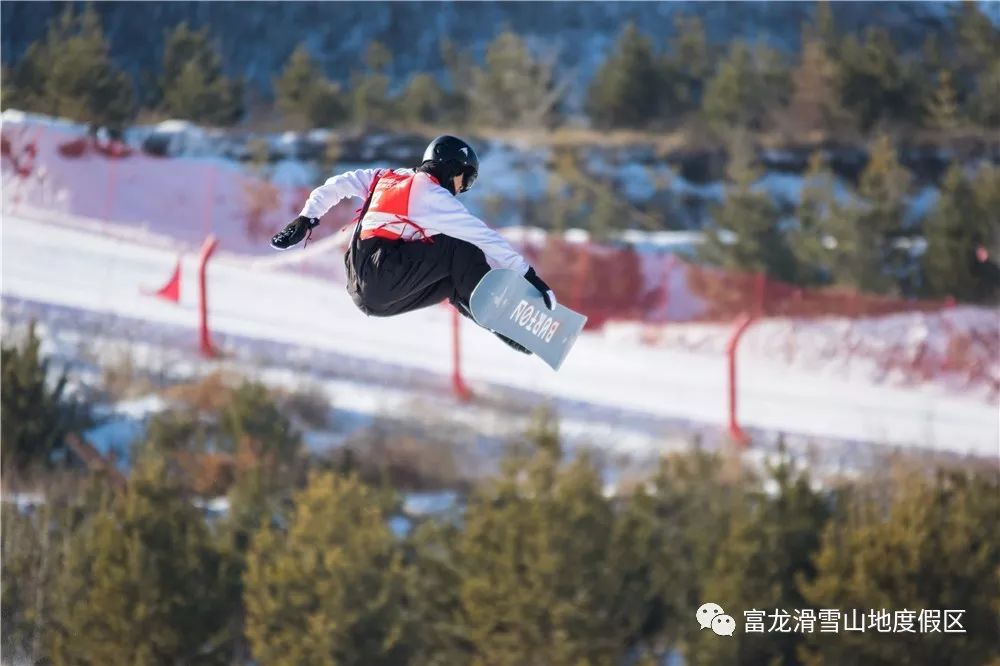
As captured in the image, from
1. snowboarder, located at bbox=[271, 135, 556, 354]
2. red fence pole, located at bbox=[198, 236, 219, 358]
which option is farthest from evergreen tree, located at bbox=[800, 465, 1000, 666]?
red fence pole, located at bbox=[198, 236, 219, 358]

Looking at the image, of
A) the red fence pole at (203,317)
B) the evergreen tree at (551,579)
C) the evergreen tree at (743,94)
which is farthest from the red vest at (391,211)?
the evergreen tree at (743,94)

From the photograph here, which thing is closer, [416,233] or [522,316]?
[416,233]

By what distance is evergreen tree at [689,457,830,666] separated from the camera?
10711 mm

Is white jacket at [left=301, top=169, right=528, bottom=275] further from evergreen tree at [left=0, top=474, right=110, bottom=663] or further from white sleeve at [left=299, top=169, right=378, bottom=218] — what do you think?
evergreen tree at [left=0, top=474, right=110, bottom=663]

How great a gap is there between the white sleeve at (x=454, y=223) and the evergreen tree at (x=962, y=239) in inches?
418

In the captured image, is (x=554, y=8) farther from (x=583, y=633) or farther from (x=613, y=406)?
(x=583, y=633)

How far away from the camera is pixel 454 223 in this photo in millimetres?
6176

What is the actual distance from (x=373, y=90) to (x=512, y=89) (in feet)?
5.70

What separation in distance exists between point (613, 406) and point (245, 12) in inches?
297

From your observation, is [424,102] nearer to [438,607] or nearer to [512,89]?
[512,89]

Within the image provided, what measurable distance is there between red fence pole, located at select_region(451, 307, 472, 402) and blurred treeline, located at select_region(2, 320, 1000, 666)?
3.39 metres

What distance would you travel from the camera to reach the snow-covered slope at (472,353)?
14.5 m

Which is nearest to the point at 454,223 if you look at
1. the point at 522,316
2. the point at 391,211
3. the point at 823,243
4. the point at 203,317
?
the point at 391,211

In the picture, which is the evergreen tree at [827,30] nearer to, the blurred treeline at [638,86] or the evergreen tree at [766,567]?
the blurred treeline at [638,86]
